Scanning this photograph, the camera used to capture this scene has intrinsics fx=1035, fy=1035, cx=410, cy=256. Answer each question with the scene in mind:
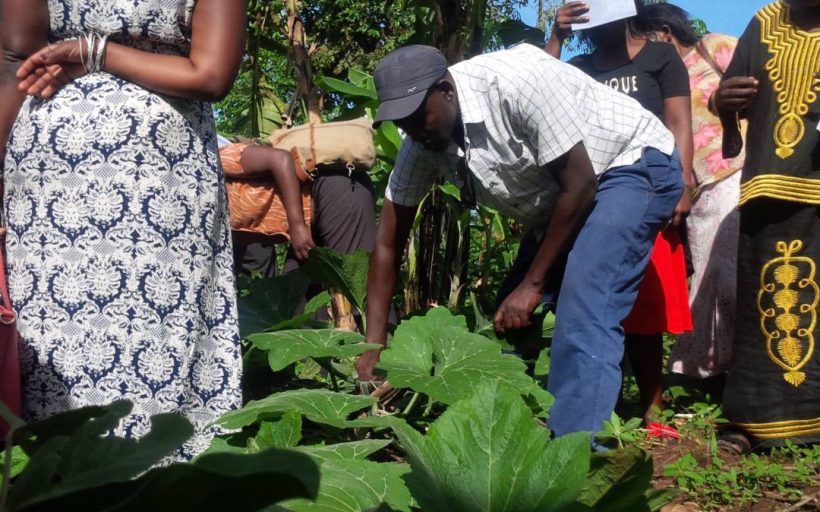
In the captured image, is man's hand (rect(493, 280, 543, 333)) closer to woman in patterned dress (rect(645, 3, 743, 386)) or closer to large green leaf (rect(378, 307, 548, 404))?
large green leaf (rect(378, 307, 548, 404))

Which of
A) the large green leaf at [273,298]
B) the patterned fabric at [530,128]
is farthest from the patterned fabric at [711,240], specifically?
the large green leaf at [273,298]

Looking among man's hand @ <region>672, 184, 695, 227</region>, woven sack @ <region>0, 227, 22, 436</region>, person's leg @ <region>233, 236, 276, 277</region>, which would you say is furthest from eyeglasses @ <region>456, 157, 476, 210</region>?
person's leg @ <region>233, 236, 276, 277</region>

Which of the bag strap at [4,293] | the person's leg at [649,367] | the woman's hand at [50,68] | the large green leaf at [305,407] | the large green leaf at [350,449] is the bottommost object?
the person's leg at [649,367]

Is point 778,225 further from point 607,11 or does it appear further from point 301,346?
point 301,346

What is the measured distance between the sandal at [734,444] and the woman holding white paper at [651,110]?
0.18 metres

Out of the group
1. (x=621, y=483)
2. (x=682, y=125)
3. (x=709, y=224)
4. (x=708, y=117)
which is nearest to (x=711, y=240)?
(x=709, y=224)

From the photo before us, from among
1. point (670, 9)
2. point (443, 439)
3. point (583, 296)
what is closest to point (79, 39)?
point (583, 296)

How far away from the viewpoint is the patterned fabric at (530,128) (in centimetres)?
296

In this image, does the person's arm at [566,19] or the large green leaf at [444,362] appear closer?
the large green leaf at [444,362]

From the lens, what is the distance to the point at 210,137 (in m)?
2.57

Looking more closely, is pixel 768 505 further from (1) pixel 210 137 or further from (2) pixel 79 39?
(2) pixel 79 39

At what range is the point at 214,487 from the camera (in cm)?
48

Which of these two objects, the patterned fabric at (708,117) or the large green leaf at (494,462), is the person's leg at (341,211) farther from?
Result: the large green leaf at (494,462)

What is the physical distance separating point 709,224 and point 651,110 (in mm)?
806
